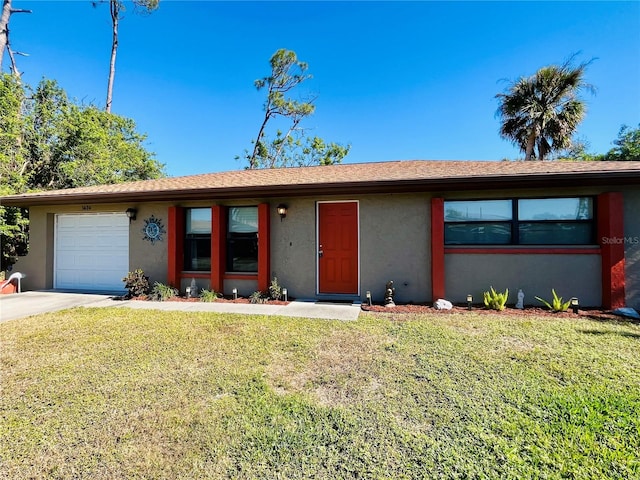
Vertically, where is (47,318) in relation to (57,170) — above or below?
below

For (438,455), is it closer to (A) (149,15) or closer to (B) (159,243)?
(B) (159,243)

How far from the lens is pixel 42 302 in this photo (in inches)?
267

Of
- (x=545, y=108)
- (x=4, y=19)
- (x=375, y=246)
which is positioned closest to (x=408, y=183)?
(x=375, y=246)

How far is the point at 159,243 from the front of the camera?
7.71 metres

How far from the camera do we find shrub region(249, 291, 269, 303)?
673 centimetres

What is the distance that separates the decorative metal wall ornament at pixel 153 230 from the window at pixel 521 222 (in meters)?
7.11

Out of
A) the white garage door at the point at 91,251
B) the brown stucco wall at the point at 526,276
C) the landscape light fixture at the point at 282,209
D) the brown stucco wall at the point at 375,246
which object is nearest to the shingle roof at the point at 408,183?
the landscape light fixture at the point at 282,209

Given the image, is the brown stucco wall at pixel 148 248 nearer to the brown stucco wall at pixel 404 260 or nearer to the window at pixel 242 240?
the brown stucco wall at pixel 404 260

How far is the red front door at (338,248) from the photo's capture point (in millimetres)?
6898

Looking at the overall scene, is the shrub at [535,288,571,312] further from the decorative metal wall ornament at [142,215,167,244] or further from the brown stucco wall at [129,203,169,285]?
the decorative metal wall ornament at [142,215,167,244]

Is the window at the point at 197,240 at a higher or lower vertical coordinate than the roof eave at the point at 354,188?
lower

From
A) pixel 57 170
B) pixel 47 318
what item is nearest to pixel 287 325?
pixel 47 318

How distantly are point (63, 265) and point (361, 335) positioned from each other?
30.2ft

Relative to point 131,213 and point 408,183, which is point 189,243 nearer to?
point 131,213
